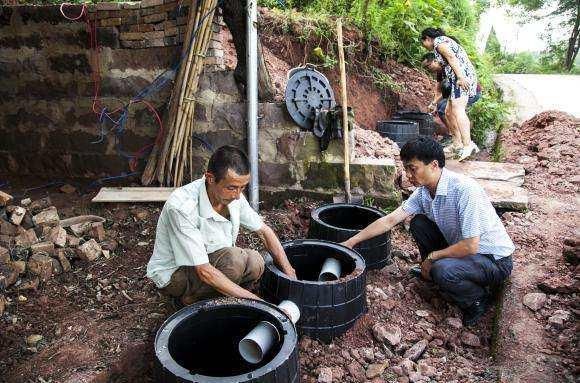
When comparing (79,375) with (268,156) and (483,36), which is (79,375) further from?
(483,36)

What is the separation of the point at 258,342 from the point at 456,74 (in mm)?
4497

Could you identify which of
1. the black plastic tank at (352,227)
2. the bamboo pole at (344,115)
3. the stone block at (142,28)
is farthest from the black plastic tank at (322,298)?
the stone block at (142,28)

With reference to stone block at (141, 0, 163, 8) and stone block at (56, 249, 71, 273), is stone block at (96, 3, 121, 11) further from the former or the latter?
stone block at (56, 249, 71, 273)

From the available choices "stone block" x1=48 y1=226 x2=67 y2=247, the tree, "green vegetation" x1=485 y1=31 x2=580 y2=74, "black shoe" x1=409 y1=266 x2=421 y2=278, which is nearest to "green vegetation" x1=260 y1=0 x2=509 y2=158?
"black shoe" x1=409 y1=266 x2=421 y2=278

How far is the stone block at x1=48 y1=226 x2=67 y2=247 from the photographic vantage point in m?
3.68

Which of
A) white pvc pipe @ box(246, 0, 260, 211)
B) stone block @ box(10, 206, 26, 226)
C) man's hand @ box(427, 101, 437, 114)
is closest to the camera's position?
stone block @ box(10, 206, 26, 226)

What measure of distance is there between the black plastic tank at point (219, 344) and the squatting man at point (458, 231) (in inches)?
46.9

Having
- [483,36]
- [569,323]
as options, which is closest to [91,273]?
[569,323]

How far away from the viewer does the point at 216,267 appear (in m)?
2.83

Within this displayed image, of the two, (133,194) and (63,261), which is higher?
(133,194)

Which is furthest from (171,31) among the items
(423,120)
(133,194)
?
(423,120)

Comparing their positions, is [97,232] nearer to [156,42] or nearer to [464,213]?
[156,42]

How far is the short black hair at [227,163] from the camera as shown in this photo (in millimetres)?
2447

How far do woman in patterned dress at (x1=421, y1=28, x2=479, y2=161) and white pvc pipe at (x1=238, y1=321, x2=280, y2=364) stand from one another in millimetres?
4341
